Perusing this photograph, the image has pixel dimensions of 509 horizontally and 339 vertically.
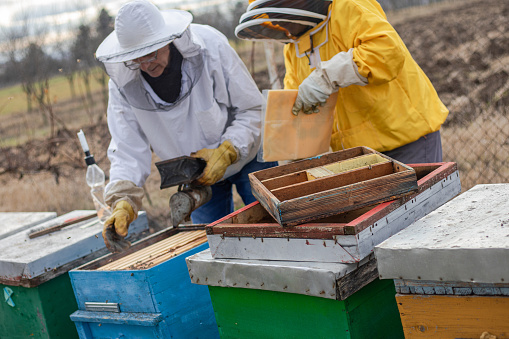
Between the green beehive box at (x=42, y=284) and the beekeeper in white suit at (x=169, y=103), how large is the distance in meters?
0.22

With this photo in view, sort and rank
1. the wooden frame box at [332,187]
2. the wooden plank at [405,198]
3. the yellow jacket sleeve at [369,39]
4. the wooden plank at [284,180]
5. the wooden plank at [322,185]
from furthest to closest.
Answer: the yellow jacket sleeve at [369,39] < the wooden plank at [284,180] < the wooden plank at [322,185] < the wooden frame box at [332,187] < the wooden plank at [405,198]

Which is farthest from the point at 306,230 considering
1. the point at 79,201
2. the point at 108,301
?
the point at 79,201

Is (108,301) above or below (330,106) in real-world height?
below

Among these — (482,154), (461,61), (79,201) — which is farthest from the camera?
(461,61)

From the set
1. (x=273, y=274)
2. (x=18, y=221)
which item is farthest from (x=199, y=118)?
(x=18, y=221)

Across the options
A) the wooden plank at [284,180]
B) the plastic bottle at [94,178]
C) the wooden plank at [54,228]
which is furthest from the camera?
the plastic bottle at [94,178]

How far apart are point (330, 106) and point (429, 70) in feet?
31.1

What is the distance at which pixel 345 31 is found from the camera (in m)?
2.19

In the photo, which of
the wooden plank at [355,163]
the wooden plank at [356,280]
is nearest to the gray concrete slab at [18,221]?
the wooden plank at [355,163]

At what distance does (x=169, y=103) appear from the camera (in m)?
2.61

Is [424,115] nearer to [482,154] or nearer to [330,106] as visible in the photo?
[330,106]

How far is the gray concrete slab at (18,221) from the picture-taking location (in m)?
3.13

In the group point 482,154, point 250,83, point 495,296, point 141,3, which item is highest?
point 141,3

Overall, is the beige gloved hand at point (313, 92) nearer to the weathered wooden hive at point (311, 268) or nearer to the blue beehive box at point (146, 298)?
the weathered wooden hive at point (311, 268)
